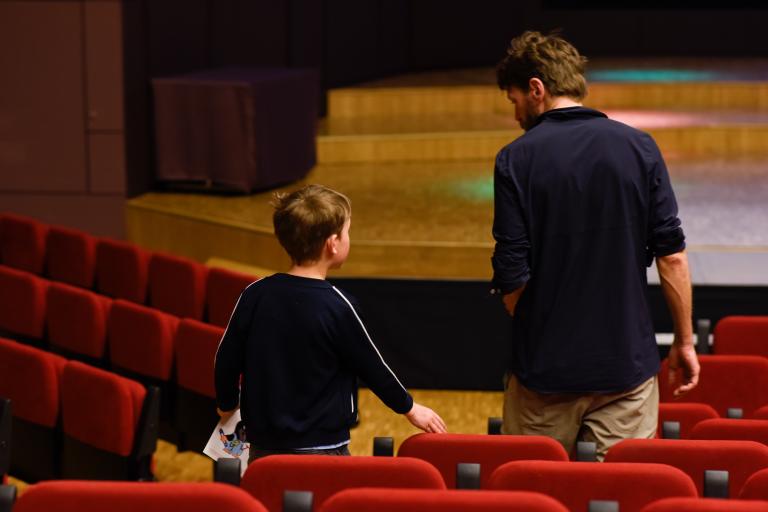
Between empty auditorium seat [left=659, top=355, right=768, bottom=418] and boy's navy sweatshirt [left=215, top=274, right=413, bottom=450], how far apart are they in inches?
36.4

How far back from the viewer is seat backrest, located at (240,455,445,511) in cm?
164

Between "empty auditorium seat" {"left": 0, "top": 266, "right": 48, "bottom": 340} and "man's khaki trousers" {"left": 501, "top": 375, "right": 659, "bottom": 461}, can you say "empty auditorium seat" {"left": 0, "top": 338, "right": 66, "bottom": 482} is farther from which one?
"man's khaki trousers" {"left": 501, "top": 375, "right": 659, "bottom": 461}

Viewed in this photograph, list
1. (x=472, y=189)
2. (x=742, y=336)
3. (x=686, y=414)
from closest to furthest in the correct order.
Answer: (x=686, y=414) < (x=742, y=336) < (x=472, y=189)

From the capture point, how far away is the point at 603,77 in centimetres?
830

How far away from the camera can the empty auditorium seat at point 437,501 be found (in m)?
1.38

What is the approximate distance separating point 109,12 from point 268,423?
3.88 meters

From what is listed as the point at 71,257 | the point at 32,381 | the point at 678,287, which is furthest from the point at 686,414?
the point at 71,257

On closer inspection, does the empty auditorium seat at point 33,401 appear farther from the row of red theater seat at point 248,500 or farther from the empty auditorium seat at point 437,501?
the empty auditorium seat at point 437,501

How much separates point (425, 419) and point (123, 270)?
250 centimetres

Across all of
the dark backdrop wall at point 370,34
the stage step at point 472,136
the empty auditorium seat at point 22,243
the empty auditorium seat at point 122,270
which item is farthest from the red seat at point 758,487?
the stage step at point 472,136

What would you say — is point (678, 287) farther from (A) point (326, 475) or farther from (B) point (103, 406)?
(B) point (103, 406)

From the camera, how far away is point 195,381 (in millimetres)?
3291

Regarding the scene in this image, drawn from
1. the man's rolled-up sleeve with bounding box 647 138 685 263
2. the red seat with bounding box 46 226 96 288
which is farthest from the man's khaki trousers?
the red seat with bounding box 46 226 96 288

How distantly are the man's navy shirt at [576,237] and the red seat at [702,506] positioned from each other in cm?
58
